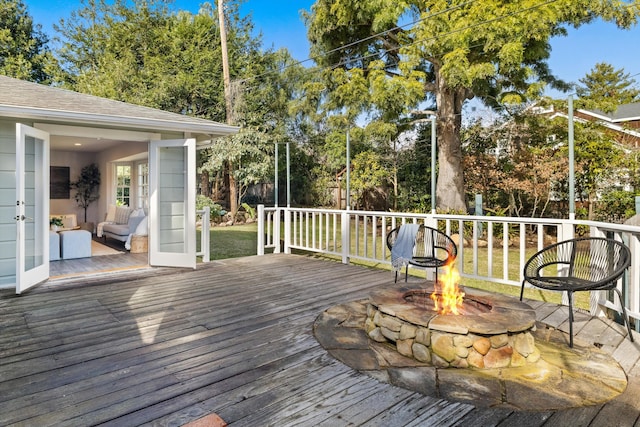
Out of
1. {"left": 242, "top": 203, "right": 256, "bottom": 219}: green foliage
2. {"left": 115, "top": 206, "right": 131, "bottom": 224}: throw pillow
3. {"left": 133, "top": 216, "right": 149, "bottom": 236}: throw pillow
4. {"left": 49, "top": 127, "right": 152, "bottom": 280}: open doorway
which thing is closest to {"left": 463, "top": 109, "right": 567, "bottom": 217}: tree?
{"left": 242, "top": 203, "right": 256, "bottom": 219}: green foliage

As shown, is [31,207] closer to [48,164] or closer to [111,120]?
[48,164]

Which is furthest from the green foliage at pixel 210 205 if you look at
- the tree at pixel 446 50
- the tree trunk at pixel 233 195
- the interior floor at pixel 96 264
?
the interior floor at pixel 96 264

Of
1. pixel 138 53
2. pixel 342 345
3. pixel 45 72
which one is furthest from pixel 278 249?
pixel 45 72

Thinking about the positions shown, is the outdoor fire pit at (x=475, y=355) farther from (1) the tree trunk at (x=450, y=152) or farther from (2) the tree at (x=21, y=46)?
(2) the tree at (x=21, y=46)

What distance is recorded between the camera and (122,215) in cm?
853

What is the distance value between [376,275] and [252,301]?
1853 millimetres

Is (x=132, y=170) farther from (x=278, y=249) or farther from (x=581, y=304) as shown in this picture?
(x=581, y=304)

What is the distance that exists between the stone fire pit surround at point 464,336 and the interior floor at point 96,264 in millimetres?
4383

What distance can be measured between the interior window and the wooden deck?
573cm

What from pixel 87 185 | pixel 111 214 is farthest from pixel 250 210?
pixel 111 214

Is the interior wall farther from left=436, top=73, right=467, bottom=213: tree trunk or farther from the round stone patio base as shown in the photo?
the round stone patio base

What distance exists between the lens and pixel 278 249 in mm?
6977

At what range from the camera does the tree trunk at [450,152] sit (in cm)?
906

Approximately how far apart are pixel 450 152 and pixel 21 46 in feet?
68.0
